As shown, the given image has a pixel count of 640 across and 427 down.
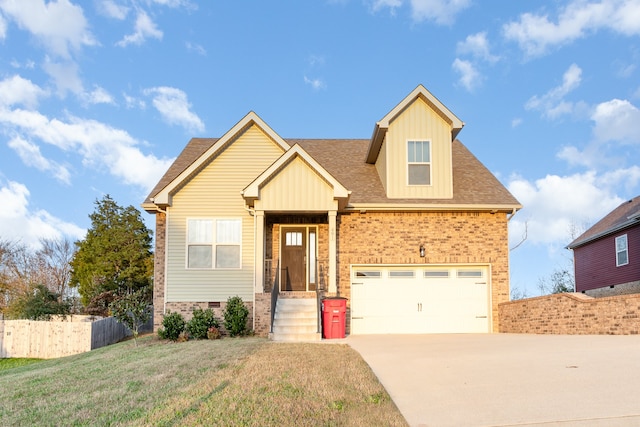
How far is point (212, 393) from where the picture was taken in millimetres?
7406

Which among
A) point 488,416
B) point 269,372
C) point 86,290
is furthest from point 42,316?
point 488,416

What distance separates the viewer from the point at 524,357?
33.7ft

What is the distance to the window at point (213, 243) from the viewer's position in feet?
57.0

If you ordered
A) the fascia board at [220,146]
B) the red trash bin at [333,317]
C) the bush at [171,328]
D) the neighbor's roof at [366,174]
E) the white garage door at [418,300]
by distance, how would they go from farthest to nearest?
the neighbor's roof at [366,174] < the white garage door at [418,300] < the fascia board at [220,146] < the bush at [171,328] < the red trash bin at [333,317]

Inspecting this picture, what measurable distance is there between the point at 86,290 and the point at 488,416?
2685 centimetres

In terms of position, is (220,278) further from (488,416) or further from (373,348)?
(488,416)

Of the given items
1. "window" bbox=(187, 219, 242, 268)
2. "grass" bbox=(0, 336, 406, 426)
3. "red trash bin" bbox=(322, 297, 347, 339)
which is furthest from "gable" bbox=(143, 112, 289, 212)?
"grass" bbox=(0, 336, 406, 426)

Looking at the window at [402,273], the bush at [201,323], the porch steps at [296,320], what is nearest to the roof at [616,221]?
the window at [402,273]

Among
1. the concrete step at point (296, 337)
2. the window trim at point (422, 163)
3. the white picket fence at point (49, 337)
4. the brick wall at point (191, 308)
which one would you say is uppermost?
the window trim at point (422, 163)

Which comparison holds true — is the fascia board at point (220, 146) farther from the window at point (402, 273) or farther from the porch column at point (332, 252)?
the window at point (402, 273)

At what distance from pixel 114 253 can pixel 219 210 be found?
15.2 m

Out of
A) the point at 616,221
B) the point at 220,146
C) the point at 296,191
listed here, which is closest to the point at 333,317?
the point at 296,191

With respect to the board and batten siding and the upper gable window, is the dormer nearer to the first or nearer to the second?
the upper gable window

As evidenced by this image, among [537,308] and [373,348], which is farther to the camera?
[537,308]
